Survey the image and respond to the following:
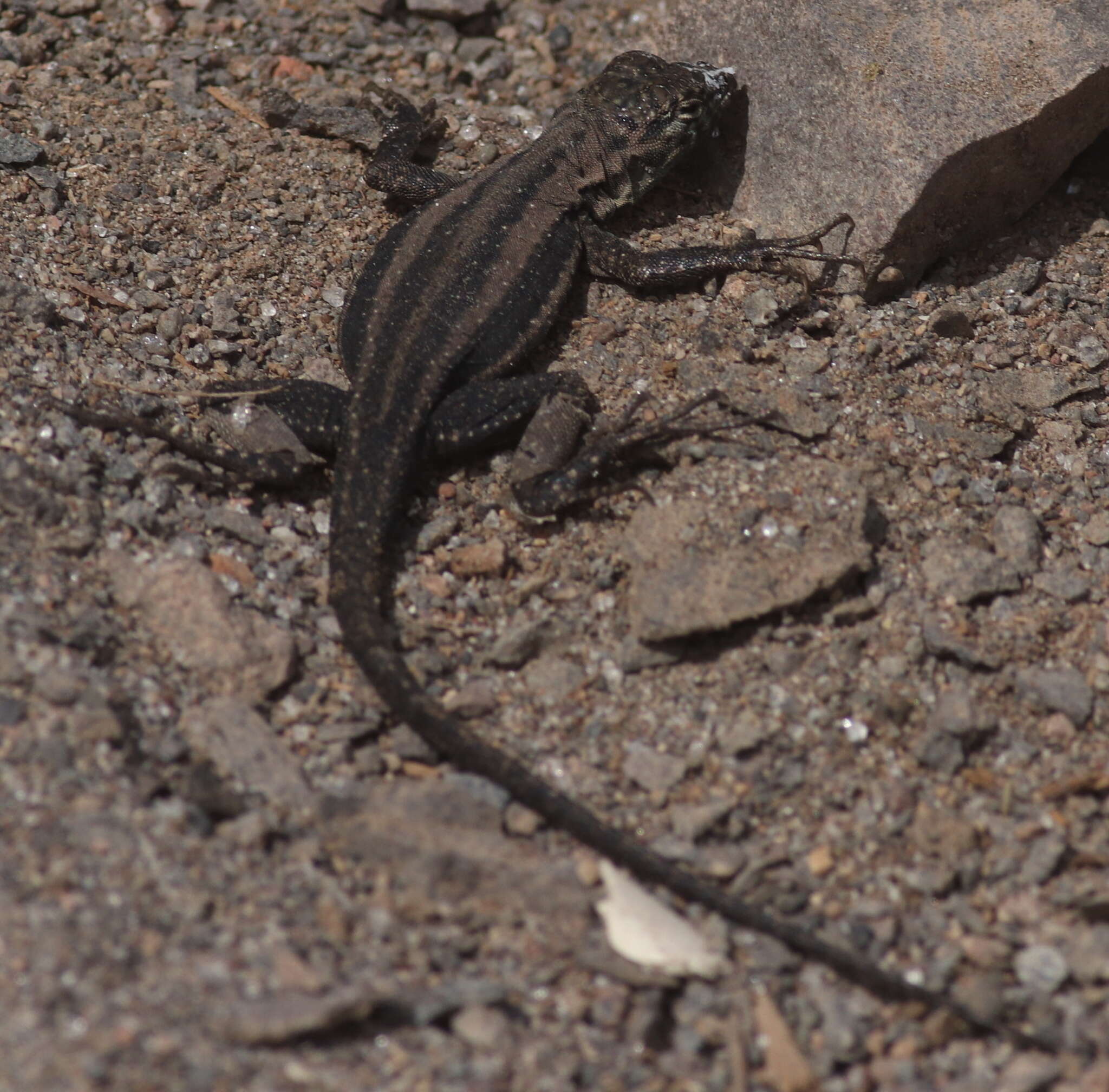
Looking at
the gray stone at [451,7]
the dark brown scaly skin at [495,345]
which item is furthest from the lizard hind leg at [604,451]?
the gray stone at [451,7]

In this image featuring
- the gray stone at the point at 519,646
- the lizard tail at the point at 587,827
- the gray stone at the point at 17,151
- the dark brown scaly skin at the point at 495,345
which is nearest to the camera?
the lizard tail at the point at 587,827

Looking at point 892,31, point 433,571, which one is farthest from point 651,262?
point 433,571

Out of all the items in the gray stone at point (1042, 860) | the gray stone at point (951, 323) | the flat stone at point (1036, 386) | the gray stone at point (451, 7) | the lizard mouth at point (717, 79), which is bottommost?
the gray stone at point (1042, 860)

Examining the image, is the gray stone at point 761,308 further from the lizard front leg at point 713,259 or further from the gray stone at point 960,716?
the gray stone at point 960,716

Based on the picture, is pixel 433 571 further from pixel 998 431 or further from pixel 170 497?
pixel 998 431

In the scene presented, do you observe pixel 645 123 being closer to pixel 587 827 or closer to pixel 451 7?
pixel 451 7

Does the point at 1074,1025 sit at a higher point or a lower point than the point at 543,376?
lower
